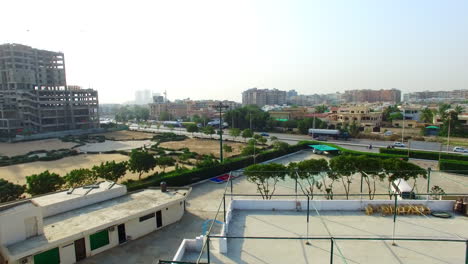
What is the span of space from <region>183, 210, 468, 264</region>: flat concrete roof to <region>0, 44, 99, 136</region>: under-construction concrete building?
249 ft

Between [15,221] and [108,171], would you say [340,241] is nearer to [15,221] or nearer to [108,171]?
[15,221]

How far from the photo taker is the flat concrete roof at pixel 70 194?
17344 millimetres

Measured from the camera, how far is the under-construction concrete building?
71.5 metres

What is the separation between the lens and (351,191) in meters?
25.3

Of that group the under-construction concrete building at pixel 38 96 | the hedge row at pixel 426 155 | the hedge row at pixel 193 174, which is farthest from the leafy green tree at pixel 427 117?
the under-construction concrete building at pixel 38 96

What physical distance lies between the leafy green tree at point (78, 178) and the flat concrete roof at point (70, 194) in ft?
7.81

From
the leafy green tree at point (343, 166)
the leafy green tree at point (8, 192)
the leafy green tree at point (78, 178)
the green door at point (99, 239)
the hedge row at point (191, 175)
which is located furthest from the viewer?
the hedge row at point (191, 175)

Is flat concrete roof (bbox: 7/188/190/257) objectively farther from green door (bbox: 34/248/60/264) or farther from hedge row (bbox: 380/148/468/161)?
hedge row (bbox: 380/148/468/161)

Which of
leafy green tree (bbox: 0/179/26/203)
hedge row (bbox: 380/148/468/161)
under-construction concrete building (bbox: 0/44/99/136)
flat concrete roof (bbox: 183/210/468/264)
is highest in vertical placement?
under-construction concrete building (bbox: 0/44/99/136)

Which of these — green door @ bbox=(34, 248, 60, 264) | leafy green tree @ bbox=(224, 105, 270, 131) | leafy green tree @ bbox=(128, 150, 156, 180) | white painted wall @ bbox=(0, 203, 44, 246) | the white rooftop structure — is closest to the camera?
white painted wall @ bbox=(0, 203, 44, 246)

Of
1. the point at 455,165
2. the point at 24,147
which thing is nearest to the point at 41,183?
the point at 455,165

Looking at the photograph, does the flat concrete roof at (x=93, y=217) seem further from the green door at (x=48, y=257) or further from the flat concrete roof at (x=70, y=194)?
the flat concrete roof at (x=70, y=194)

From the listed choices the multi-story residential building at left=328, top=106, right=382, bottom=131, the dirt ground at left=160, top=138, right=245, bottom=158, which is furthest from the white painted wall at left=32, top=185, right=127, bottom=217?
the multi-story residential building at left=328, top=106, right=382, bottom=131

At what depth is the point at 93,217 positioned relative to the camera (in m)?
16.5
